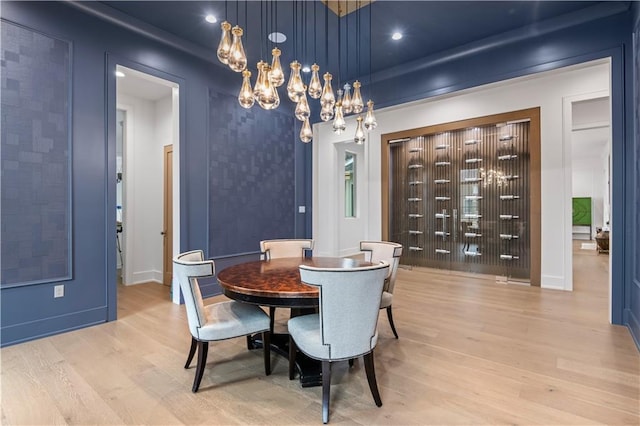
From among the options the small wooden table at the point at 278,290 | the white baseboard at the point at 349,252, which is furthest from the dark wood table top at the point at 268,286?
the white baseboard at the point at 349,252

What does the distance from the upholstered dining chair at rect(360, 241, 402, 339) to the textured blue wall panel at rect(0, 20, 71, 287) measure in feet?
9.75

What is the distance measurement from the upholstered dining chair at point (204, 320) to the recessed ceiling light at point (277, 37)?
301cm

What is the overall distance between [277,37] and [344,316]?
11.8ft

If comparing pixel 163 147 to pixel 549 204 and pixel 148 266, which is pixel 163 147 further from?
pixel 549 204

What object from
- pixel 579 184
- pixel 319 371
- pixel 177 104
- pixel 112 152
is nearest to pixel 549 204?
pixel 319 371

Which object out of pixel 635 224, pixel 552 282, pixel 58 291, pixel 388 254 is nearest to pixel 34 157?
pixel 58 291

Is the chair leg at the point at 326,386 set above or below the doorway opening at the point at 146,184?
below

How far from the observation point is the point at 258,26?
148 inches

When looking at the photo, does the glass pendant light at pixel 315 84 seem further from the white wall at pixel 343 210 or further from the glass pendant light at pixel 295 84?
the white wall at pixel 343 210

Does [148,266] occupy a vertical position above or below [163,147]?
below

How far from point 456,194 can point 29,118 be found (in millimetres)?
5917

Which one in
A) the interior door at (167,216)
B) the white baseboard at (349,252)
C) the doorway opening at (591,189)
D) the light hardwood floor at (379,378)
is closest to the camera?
the light hardwood floor at (379,378)

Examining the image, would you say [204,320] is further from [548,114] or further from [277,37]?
[548,114]

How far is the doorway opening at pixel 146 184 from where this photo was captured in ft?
16.6
